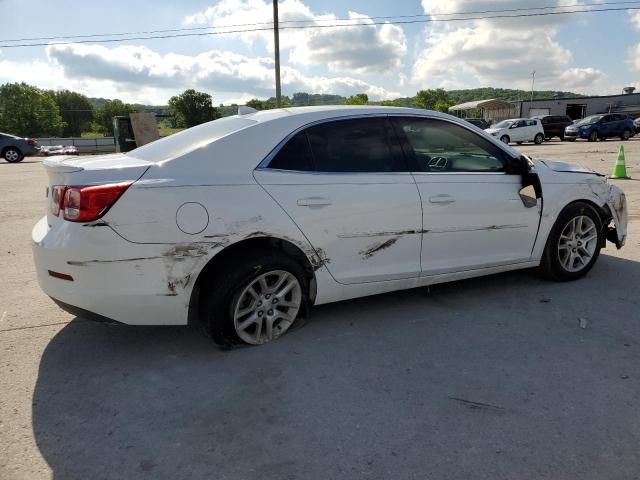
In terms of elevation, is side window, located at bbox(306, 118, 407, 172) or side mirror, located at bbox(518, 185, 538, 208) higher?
side window, located at bbox(306, 118, 407, 172)

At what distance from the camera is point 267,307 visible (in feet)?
10.8

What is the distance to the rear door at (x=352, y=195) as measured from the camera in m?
3.24

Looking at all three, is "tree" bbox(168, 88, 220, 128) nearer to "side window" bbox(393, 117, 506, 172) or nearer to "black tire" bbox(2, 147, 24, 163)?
"black tire" bbox(2, 147, 24, 163)

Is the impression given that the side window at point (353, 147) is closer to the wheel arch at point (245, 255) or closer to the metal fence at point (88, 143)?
the wheel arch at point (245, 255)

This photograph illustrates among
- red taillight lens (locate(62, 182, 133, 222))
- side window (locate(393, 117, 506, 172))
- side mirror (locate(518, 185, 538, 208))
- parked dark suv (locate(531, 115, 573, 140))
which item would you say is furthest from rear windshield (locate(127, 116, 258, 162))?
parked dark suv (locate(531, 115, 573, 140))

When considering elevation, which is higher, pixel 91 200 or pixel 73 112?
pixel 73 112

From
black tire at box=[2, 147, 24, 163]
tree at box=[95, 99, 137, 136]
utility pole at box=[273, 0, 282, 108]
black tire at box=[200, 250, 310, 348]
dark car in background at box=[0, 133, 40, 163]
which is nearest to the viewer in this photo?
black tire at box=[200, 250, 310, 348]

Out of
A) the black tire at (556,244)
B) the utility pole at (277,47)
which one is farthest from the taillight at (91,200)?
the utility pole at (277,47)

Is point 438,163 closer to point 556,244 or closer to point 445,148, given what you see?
point 445,148

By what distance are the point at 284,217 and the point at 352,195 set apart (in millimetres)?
518

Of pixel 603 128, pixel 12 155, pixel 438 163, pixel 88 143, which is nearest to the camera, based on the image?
pixel 438 163

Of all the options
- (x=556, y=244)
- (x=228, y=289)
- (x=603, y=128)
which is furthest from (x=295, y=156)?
(x=603, y=128)

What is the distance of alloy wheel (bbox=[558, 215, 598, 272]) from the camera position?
14.5 ft

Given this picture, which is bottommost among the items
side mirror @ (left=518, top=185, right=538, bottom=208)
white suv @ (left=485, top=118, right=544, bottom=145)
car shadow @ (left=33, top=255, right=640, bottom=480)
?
car shadow @ (left=33, top=255, right=640, bottom=480)
